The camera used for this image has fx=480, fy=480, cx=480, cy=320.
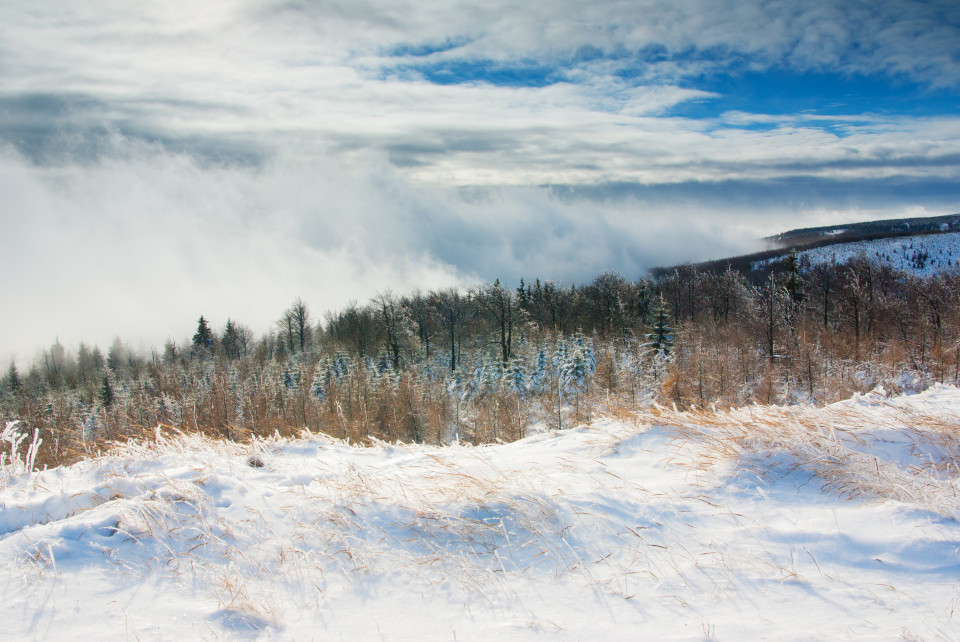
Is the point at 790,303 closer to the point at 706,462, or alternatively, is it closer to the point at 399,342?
the point at 399,342

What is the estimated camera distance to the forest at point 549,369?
28078 millimetres

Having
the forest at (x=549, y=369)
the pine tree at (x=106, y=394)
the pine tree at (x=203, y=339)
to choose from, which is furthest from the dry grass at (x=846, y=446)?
the pine tree at (x=203, y=339)

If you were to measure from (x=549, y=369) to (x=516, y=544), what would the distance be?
43.9m

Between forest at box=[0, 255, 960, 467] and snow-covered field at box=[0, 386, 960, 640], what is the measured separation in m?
1.95

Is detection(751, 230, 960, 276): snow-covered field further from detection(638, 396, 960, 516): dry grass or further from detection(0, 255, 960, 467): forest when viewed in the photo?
detection(638, 396, 960, 516): dry grass

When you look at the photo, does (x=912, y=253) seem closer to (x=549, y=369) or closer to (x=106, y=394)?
(x=549, y=369)

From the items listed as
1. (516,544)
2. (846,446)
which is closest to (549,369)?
(846,446)

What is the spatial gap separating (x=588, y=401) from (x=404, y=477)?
32.2 m

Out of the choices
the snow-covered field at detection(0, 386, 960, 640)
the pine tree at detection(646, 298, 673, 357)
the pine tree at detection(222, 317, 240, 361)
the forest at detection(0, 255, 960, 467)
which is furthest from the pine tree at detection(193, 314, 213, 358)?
the snow-covered field at detection(0, 386, 960, 640)

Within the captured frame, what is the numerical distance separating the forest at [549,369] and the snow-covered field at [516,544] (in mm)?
1951

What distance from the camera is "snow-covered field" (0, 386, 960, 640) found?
277 centimetres

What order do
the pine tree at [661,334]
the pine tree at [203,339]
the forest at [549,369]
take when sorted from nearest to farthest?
the forest at [549,369] < the pine tree at [661,334] < the pine tree at [203,339]

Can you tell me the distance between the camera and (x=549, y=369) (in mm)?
46906

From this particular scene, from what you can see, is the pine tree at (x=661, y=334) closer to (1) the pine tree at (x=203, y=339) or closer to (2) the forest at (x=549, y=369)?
(2) the forest at (x=549, y=369)
